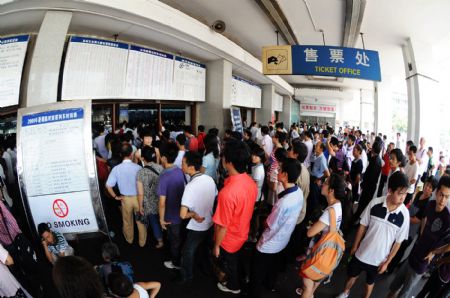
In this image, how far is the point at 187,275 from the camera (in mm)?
2354

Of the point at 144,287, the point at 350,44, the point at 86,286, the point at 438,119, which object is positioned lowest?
the point at 144,287

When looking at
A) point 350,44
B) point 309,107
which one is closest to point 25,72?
point 350,44

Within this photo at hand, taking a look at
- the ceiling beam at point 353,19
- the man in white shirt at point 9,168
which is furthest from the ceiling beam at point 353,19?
the man in white shirt at point 9,168

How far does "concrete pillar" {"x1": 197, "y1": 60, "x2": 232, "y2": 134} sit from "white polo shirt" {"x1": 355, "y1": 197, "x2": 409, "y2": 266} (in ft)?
17.1

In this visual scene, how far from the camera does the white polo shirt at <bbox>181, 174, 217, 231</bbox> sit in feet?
6.63

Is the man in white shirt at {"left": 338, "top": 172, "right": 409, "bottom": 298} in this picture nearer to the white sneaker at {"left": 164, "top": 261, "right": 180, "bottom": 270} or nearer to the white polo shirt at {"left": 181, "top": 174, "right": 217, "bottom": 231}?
the white polo shirt at {"left": 181, "top": 174, "right": 217, "bottom": 231}

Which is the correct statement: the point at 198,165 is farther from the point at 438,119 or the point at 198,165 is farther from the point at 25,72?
the point at 438,119

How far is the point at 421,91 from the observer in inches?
230

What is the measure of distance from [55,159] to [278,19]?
16.5 feet

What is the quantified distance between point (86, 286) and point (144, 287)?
53cm

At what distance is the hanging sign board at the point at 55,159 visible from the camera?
2.10 m

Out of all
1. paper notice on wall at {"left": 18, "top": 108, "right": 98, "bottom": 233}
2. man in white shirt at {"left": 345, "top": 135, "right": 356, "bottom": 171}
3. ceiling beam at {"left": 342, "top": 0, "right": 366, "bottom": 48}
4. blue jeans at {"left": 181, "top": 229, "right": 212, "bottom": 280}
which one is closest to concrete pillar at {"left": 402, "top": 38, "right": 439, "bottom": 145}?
ceiling beam at {"left": 342, "top": 0, "right": 366, "bottom": 48}

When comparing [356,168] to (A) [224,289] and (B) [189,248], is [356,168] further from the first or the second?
(B) [189,248]

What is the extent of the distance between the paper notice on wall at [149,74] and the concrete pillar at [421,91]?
608 cm
